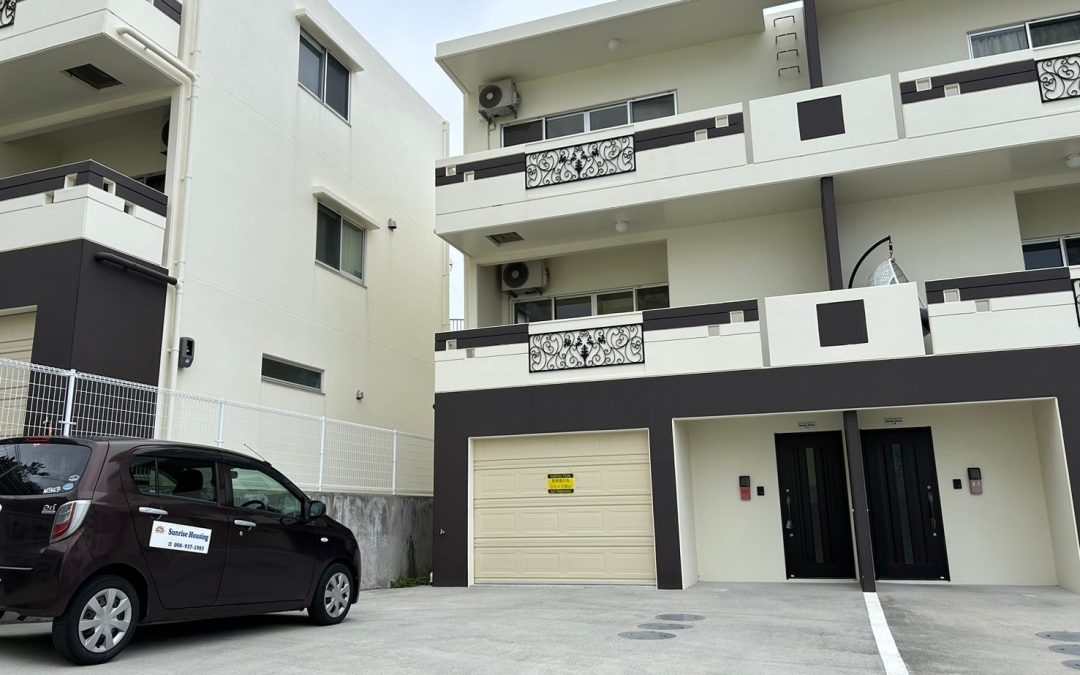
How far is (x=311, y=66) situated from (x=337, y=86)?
85 centimetres

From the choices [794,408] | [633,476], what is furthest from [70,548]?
[794,408]

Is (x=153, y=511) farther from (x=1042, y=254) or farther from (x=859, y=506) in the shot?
(x=1042, y=254)

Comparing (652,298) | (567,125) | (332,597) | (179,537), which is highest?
(567,125)

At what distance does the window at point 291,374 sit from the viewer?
41.9 ft

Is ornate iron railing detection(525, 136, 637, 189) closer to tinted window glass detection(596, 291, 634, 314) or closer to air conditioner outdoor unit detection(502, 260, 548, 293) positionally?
air conditioner outdoor unit detection(502, 260, 548, 293)

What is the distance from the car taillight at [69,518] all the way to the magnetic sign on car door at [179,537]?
21.8 inches

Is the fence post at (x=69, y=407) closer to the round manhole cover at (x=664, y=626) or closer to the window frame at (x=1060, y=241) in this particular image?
the round manhole cover at (x=664, y=626)

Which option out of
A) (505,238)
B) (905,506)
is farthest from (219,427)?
(905,506)

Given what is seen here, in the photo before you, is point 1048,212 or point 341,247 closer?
point 1048,212

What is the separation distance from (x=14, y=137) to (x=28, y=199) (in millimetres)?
3306

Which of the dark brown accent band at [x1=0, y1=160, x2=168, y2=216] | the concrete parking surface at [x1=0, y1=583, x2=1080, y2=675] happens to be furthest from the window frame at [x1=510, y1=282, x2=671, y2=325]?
the dark brown accent band at [x1=0, y1=160, x2=168, y2=216]

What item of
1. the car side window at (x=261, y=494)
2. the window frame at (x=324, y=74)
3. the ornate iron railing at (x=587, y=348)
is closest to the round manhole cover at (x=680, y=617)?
the car side window at (x=261, y=494)

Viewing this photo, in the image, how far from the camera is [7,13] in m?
11.3

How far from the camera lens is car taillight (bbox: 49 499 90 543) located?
539 centimetres
